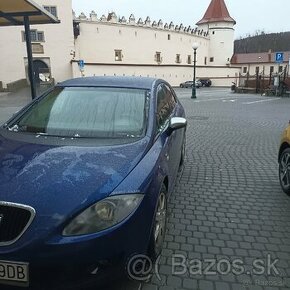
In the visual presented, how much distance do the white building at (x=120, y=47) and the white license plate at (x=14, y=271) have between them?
36.6m

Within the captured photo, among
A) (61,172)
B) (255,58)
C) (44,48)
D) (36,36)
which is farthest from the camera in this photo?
(255,58)

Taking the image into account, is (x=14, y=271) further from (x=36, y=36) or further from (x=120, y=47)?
(x=120, y=47)

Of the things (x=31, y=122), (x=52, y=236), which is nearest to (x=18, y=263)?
(x=52, y=236)

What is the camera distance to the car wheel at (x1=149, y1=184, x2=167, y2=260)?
2.94 meters

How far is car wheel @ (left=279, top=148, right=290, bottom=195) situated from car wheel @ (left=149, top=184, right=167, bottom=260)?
2.26 m

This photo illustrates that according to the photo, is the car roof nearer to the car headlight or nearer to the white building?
the car headlight

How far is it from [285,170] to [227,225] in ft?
5.04

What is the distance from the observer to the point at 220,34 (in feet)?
217

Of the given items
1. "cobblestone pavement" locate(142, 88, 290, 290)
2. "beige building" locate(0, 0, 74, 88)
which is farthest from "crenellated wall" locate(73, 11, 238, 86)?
"cobblestone pavement" locate(142, 88, 290, 290)

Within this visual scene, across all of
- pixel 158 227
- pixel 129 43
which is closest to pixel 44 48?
pixel 129 43

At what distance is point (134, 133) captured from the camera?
3443mm

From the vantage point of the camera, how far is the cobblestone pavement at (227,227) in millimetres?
2949

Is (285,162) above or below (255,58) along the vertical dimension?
below

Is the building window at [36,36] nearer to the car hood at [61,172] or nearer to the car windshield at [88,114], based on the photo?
the car windshield at [88,114]
